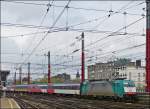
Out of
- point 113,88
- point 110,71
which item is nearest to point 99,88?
point 113,88

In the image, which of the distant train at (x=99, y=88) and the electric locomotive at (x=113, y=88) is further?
the distant train at (x=99, y=88)

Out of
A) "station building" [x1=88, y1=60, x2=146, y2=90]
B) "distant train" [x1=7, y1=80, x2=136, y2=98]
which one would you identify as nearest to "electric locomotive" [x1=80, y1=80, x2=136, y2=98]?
"distant train" [x1=7, y1=80, x2=136, y2=98]

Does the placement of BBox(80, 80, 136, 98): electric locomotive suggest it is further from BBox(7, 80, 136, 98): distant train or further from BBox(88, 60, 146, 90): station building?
BBox(88, 60, 146, 90): station building

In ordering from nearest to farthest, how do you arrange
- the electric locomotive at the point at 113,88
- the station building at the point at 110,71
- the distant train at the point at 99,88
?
the electric locomotive at the point at 113,88, the distant train at the point at 99,88, the station building at the point at 110,71

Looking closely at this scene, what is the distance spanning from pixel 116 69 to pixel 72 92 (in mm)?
16157

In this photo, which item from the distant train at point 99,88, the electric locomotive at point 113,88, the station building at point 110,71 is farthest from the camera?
the station building at point 110,71

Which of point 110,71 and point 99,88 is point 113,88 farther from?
point 110,71

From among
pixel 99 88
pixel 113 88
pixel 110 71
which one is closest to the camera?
pixel 113 88

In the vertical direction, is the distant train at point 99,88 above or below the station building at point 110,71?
below

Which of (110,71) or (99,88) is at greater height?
(110,71)

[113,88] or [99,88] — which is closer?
[113,88]

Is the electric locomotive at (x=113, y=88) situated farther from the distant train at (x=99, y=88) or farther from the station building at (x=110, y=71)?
the station building at (x=110, y=71)

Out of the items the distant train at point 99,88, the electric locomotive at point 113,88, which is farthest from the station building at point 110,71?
the distant train at point 99,88

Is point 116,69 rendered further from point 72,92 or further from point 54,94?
point 54,94
